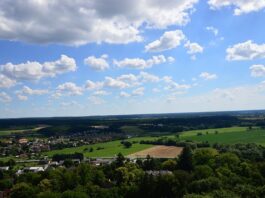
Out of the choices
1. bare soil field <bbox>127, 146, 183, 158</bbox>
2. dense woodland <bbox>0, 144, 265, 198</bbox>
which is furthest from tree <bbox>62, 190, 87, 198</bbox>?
bare soil field <bbox>127, 146, 183, 158</bbox>

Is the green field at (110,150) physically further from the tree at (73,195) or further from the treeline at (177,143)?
the tree at (73,195)

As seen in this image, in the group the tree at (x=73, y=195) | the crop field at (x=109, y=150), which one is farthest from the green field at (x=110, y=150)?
the tree at (x=73, y=195)

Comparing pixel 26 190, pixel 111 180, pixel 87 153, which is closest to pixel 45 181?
pixel 26 190

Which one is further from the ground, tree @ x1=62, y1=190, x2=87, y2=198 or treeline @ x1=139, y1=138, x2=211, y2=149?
treeline @ x1=139, y1=138, x2=211, y2=149

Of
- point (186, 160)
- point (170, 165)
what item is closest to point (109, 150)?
point (170, 165)

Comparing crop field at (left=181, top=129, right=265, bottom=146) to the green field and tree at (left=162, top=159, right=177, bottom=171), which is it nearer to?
the green field

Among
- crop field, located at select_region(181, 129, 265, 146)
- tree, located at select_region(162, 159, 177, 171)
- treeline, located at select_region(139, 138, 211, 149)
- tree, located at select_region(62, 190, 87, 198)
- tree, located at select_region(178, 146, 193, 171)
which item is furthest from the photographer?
crop field, located at select_region(181, 129, 265, 146)

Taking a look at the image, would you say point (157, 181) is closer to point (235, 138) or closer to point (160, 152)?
point (160, 152)
